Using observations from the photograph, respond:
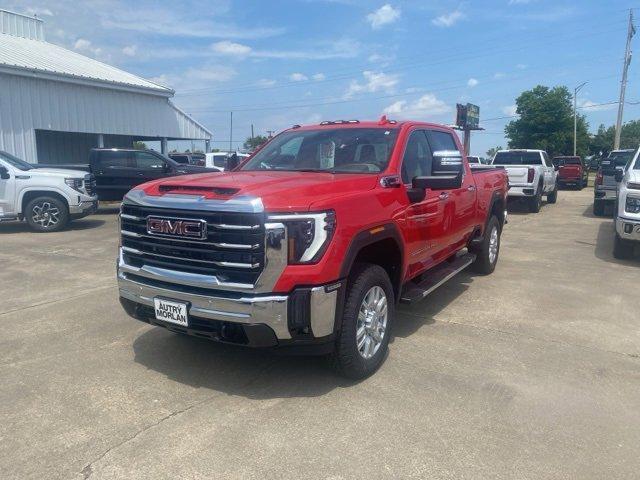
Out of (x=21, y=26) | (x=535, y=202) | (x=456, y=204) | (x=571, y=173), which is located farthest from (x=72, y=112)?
(x=571, y=173)

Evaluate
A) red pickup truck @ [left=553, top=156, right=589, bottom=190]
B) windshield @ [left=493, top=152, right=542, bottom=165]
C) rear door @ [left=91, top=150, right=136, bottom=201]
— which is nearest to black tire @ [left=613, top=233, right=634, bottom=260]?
Result: windshield @ [left=493, top=152, right=542, bottom=165]

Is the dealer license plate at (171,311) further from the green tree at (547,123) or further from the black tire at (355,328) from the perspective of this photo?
the green tree at (547,123)

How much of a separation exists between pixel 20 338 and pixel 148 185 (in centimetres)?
211

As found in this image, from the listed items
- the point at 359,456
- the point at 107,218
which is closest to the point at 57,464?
the point at 359,456

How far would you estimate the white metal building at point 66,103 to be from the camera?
59.9 ft

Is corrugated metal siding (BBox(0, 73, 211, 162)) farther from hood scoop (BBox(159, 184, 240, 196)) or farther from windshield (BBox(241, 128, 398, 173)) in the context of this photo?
hood scoop (BBox(159, 184, 240, 196))

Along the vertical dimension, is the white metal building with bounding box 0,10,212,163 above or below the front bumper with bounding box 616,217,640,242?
above

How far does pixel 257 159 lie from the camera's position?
5484mm

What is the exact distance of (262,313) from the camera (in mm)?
3377

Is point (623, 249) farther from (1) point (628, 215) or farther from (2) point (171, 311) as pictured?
(2) point (171, 311)

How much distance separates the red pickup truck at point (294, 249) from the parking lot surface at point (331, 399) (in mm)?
462

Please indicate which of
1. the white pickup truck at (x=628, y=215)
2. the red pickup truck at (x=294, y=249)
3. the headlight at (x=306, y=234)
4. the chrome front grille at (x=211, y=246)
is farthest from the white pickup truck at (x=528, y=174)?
the chrome front grille at (x=211, y=246)

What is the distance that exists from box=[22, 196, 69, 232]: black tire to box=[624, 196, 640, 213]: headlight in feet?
35.7

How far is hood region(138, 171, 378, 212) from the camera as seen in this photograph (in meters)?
3.47
